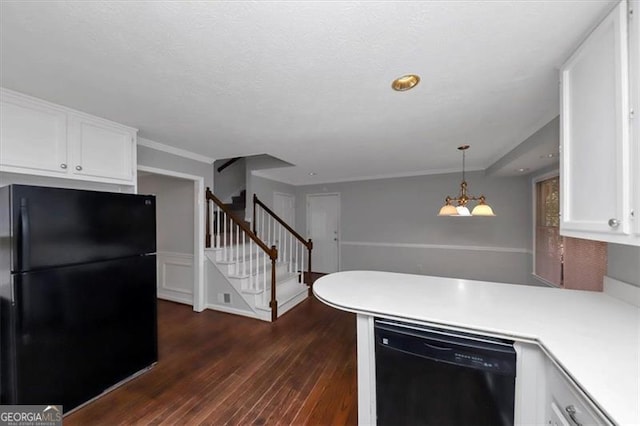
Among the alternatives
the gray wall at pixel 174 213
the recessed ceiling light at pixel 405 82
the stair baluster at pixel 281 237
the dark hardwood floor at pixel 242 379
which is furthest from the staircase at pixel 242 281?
the recessed ceiling light at pixel 405 82

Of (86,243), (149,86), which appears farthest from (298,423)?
(149,86)

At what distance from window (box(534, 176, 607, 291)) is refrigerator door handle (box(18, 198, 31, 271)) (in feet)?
12.2

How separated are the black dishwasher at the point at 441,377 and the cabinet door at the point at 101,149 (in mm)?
2564

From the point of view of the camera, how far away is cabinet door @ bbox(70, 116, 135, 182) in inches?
74.8

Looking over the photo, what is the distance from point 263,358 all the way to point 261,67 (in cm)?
251

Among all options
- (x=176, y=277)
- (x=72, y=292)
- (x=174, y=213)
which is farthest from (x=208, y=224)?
(x=72, y=292)

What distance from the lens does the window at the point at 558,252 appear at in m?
1.91

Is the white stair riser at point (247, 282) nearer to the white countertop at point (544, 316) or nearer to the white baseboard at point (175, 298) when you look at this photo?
the white baseboard at point (175, 298)

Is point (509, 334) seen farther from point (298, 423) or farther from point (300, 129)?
point (300, 129)

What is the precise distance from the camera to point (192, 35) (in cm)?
110

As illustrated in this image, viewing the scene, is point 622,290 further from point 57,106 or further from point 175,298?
point 175,298

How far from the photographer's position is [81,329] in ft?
5.42

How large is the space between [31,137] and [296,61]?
2.01 metres

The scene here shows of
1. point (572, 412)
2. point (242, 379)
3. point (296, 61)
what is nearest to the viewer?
point (572, 412)
